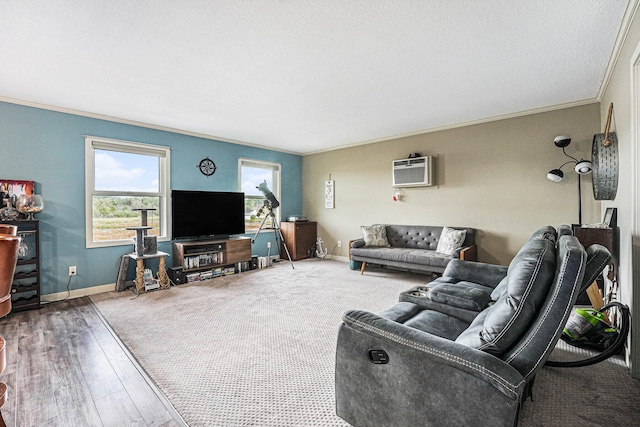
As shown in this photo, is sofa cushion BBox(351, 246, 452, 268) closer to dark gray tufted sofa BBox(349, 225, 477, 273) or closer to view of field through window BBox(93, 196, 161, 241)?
dark gray tufted sofa BBox(349, 225, 477, 273)

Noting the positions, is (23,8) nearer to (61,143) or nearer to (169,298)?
(61,143)

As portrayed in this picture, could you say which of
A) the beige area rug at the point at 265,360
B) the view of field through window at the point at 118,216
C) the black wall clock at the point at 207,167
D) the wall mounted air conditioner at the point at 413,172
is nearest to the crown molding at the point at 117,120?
the black wall clock at the point at 207,167

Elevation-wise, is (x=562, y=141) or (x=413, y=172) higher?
(x=562, y=141)

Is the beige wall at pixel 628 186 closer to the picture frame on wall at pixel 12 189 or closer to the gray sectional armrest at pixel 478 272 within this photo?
the gray sectional armrest at pixel 478 272

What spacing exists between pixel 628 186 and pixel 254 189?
5483mm

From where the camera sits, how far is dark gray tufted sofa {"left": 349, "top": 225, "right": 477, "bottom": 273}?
14.0ft

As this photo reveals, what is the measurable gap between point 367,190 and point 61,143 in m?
4.86

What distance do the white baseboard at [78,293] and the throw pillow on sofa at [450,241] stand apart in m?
4.88

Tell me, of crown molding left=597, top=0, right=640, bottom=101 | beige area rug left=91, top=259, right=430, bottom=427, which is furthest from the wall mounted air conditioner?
crown molding left=597, top=0, right=640, bottom=101

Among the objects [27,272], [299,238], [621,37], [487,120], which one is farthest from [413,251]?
[27,272]

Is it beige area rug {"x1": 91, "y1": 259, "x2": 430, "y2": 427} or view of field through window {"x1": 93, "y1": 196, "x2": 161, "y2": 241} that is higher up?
view of field through window {"x1": 93, "y1": 196, "x2": 161, "y2": 241}

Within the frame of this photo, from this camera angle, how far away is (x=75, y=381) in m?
2.03

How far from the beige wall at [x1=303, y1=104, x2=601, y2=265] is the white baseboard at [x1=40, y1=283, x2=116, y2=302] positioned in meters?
4.28

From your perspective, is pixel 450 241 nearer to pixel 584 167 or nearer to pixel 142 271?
pixel 584 167
